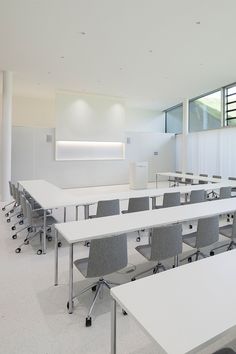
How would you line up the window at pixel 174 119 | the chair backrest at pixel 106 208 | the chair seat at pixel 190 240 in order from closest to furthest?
1. the chair seat at pixel 190 240
2. the chair backrest at pixel 106 208
3. the window at pixel 174 119

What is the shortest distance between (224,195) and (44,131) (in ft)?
23.5

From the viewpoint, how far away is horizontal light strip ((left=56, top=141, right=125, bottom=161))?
10.2 m

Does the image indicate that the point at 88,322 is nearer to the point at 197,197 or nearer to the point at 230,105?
the point at 197,197

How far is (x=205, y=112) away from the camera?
34.8ft

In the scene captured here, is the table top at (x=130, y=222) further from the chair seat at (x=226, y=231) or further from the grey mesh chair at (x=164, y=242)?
the chair seat at (x=226, y=231)

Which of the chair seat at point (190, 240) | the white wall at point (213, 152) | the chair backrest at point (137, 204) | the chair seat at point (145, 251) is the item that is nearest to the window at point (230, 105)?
the white wall at point (213, 152)

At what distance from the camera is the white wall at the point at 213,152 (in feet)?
29.9

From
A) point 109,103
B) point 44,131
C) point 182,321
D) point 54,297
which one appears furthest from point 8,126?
point 182,321

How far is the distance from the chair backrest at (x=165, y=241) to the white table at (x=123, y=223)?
0.64 ft

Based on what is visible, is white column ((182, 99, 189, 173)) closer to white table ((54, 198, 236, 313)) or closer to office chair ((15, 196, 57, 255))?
white table ((54, 198, 236, 313))

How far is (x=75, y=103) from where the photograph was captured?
393 inches

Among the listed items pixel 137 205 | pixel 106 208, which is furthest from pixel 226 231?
pixel 106 208

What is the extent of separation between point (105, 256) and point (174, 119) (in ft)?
38.2

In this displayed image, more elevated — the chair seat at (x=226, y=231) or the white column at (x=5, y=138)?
the white column at (x=5, y=138)
